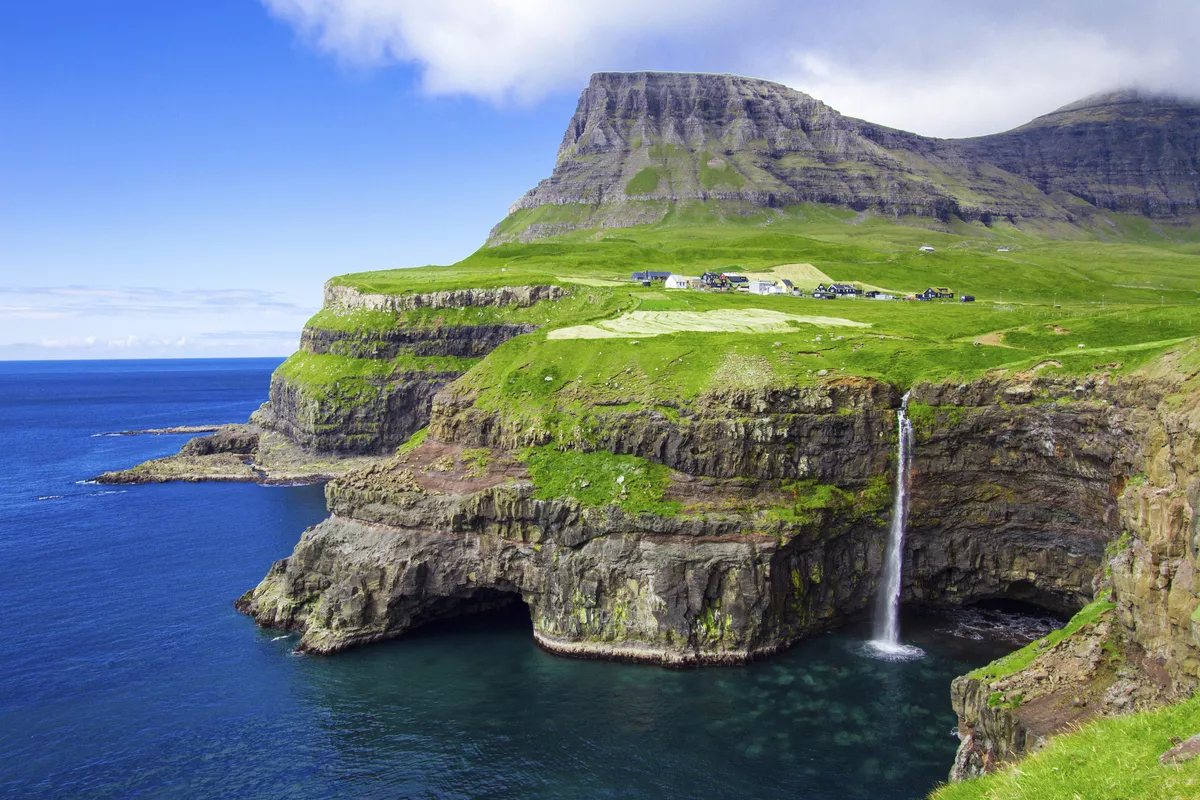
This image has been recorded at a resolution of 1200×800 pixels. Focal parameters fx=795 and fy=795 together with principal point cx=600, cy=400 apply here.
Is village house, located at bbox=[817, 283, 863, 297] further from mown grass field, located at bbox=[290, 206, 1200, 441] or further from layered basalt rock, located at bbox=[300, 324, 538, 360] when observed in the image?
layered basalt rock, located at bbox=[300, 324, 538, 360]

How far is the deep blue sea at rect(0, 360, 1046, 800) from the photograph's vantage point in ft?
154

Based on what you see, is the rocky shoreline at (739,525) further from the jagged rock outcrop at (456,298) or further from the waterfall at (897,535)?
the jagged rock outcrop at (456,298)

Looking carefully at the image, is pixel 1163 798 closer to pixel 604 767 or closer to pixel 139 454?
pixel 604 767

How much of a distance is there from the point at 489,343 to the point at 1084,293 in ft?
363

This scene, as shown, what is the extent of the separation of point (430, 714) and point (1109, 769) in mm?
43983

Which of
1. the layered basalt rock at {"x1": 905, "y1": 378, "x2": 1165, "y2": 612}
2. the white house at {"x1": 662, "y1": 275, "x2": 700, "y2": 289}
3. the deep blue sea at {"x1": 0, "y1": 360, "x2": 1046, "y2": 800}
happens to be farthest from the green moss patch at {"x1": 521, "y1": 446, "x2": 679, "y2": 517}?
the white house at {"x1": 662, "y1": 275, "x2": 700, "y2": 289}

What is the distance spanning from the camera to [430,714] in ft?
181

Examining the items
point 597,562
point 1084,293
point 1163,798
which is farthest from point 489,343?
point 1163,798

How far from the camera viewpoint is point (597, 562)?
63406 mm

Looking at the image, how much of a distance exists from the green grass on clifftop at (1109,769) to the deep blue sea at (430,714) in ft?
75.7

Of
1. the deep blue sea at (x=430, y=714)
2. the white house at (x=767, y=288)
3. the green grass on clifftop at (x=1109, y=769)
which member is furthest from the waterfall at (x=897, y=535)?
the white house at (x=767, y=288)

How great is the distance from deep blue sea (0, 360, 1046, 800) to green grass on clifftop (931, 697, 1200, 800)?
75.7ft

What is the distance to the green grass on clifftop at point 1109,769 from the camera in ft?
64.8

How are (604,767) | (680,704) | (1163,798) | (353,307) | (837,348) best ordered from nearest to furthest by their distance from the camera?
(1163,798) → (604,767) → (680,704) → (837,348) → (353,307)
